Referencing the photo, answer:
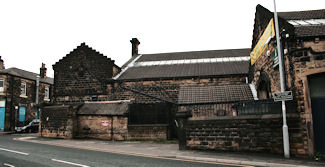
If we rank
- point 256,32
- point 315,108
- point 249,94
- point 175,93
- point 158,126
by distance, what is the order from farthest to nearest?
point 175,93, point 158,126, point 249,94, point 256,32, point 315,108

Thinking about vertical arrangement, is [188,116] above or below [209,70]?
below

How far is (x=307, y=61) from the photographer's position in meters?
8.34

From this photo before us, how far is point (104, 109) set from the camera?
53.9 feet

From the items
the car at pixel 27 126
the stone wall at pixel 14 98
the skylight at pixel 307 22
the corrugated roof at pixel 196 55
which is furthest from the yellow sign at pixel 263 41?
the stone wall at pixel 14 98

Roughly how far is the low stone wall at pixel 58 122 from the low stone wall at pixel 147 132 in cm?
493

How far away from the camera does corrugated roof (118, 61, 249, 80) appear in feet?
58.5

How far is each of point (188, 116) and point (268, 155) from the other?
3844 mm

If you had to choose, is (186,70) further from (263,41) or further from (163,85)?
(263,41)

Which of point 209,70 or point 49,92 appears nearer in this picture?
point 209,70

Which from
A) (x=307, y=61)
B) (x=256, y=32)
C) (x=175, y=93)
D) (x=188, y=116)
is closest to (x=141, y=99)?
(x=175, y=93)

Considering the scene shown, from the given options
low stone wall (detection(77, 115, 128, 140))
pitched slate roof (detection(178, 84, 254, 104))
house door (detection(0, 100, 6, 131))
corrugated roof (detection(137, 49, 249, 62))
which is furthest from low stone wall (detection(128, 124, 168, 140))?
house door (detection(0, 100, 6, 131))

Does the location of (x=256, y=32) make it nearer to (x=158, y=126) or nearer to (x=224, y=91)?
(x=224, y=91)

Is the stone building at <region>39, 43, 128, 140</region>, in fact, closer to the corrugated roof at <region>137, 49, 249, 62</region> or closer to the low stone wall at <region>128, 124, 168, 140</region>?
the low stone wall at <region>128, 124, 168, 140</region>

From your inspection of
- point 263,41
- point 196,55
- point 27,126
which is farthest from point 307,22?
point 27,126
